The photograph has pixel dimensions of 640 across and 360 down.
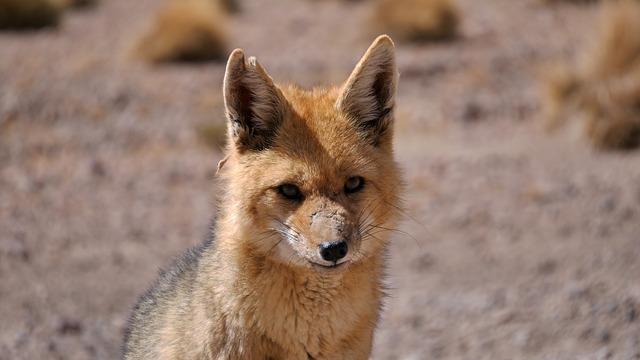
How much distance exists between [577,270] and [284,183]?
4.59 meters

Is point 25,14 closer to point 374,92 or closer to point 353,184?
point 374,92

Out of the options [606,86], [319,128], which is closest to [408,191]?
[606,86]

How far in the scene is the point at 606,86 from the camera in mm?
12266

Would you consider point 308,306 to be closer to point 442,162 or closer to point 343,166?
point 343,166

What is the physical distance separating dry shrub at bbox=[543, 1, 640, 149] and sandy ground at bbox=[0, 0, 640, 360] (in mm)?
328

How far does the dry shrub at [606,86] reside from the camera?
37.8ft

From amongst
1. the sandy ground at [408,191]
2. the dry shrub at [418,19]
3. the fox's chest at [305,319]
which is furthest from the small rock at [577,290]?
the dry shrub at [418,19]

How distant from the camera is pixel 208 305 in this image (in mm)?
4652

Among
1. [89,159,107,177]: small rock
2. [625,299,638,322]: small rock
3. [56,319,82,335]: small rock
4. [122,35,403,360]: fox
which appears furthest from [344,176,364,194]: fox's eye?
[89,159,107,177]: small rock

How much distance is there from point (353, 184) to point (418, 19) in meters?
13.3

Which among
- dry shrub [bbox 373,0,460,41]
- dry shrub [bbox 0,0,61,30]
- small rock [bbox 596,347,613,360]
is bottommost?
dry shrub [bbox 0,0,61,30]

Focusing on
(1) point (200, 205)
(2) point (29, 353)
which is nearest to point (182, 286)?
(2) point (29, 353)

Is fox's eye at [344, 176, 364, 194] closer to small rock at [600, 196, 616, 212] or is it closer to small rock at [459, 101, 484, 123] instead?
small rock at [600, 196, 616, 212]

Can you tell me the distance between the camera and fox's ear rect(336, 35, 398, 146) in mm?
4859
